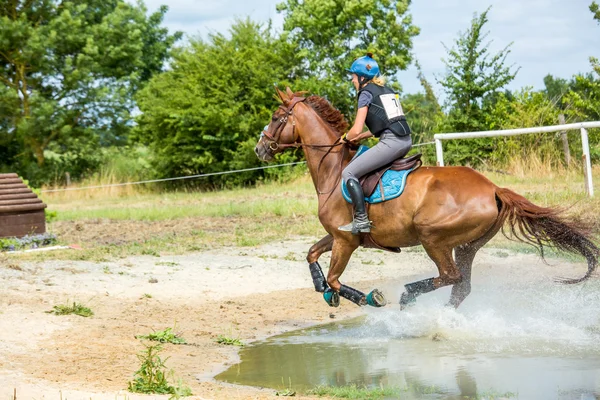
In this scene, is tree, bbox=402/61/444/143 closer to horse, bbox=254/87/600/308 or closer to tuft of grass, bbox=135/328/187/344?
horse, bbox=254/87/600/308

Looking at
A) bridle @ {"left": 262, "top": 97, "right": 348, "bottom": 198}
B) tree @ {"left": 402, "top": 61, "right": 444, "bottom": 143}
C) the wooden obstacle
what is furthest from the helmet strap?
tree @ {"left": 402, "top": 61, "right": 444, "bottom": 143}

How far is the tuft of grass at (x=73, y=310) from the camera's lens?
9648 mm

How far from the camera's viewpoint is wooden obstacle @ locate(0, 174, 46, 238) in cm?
1502

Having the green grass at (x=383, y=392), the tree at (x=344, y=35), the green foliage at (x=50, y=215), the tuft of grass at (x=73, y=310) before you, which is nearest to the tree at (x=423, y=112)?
the tree at (x=344, y=35)

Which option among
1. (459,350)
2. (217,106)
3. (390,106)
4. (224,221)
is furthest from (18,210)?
(217,106)

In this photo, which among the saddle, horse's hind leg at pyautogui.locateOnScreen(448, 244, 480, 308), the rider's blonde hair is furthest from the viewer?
horse's hind leg at pyautogui.locateOnScreen(448, 244, 480, 308)

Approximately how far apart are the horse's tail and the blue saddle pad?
1.01 metres

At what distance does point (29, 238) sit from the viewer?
49.4 ft

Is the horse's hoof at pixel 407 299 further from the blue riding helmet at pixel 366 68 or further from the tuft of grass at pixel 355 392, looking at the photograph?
the tuft of grass at pixel 355 392

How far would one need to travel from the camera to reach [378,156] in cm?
895

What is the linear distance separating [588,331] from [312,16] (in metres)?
26.4

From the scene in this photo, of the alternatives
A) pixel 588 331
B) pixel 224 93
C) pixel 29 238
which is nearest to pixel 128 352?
A: pixel 588 331

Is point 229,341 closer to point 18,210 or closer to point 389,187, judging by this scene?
point 389,187

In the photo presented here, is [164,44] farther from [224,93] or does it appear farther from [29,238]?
[29,238]
